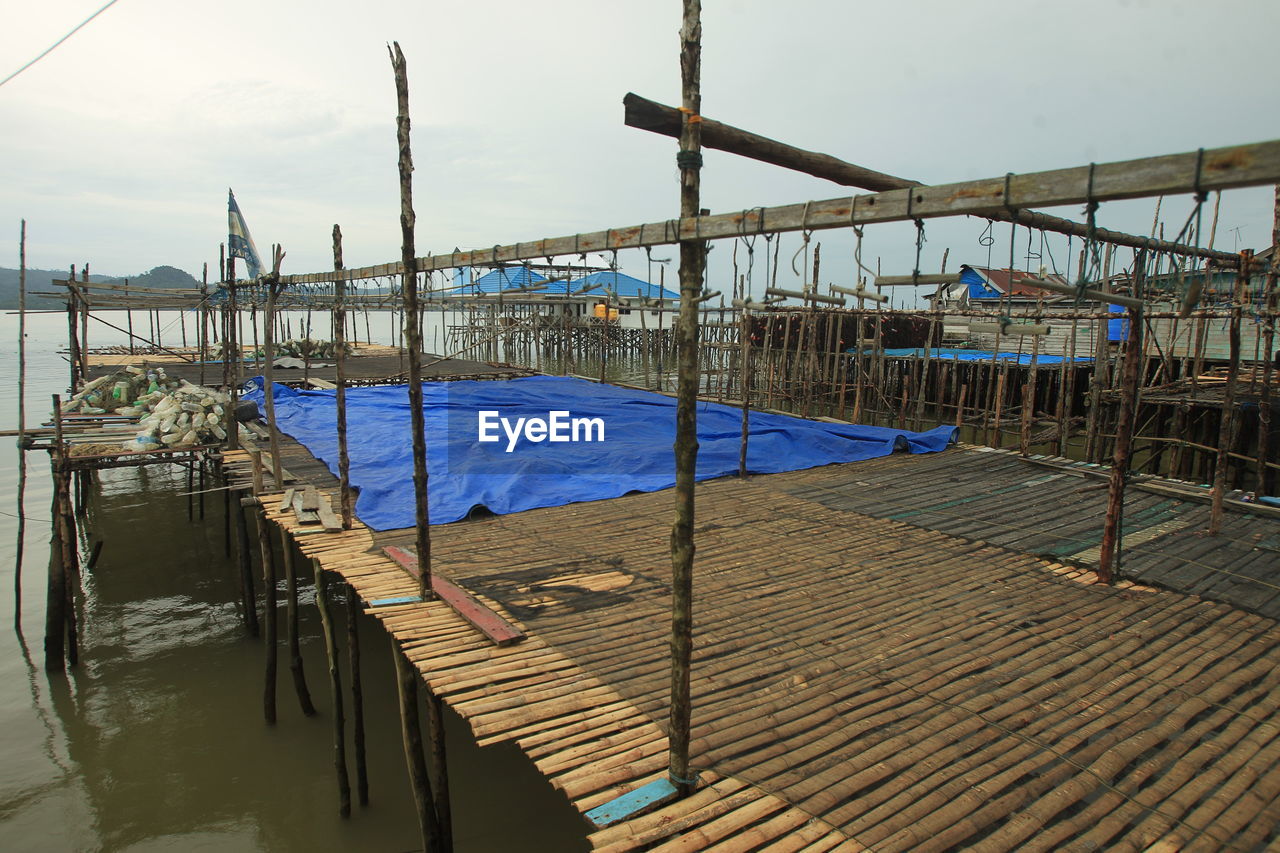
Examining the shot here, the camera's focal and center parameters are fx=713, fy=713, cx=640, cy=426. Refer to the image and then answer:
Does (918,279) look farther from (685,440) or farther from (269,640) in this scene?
(269,640)

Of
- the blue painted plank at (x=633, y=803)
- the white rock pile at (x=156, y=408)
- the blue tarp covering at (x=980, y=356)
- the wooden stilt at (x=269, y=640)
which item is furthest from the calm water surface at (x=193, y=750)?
the blue tarp covering at (x=980, y=356)

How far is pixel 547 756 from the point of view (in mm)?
3561

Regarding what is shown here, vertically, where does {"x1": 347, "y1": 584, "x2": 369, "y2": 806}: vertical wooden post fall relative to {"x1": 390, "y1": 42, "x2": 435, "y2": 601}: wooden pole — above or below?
below

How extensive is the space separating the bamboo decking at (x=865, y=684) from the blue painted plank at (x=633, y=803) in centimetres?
7

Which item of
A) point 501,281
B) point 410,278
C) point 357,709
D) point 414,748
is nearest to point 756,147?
point 410,278

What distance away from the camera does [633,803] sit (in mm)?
3152

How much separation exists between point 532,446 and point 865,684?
6947mm

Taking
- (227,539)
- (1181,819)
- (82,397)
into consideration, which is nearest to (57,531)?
(227,539)

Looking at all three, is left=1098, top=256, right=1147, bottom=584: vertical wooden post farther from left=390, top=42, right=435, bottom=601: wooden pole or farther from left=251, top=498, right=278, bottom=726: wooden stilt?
left=251, top=498, right=278, bottom=726: wooden stilt

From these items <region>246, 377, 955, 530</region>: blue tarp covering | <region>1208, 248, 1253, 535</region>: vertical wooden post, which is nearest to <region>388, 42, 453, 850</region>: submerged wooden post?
<region>246, 377, 955, 530</region>: blue tarp covering

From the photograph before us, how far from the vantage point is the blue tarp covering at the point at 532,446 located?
26.9 ft

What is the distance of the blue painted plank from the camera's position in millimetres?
3057

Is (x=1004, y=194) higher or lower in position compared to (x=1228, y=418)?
higher
